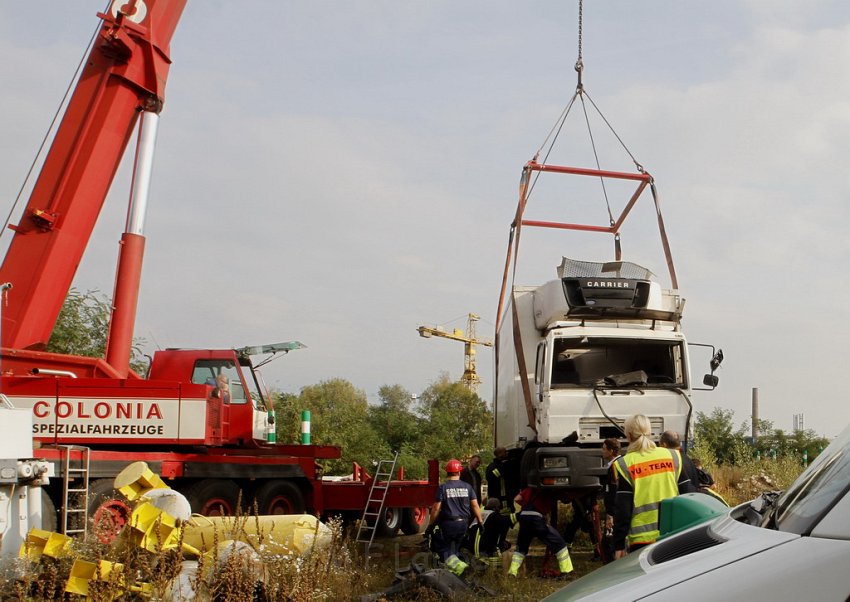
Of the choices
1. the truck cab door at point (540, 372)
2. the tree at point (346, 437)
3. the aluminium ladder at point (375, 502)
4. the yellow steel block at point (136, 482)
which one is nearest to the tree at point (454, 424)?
the tree at point (346, 437)

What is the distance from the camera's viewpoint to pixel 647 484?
6.18 m

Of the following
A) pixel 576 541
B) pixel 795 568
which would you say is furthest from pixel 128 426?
pixel 795 568

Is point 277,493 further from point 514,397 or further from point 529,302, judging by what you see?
point 529,302

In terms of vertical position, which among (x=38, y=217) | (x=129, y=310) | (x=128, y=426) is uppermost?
(x=38, y=217)

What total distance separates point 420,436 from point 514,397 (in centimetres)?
2439

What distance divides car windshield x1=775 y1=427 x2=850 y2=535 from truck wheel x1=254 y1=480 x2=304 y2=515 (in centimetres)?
983

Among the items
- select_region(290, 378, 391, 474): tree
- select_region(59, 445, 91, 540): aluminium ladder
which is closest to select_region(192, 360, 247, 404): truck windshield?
select_region(59, 445, 91, 540): aluminium ladder

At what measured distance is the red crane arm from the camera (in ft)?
33.9

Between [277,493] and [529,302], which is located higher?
[529,302]

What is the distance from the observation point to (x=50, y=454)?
9734 mm

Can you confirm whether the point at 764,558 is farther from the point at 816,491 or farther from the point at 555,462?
the point at 555,462

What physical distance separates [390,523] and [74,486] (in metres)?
5.63

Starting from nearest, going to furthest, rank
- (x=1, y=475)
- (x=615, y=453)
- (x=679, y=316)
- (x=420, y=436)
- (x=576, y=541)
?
(x=1, y=475) < (x=615, y=453) < (x=679, y=316) < (x=576, y=541) < (x=420, y=436)

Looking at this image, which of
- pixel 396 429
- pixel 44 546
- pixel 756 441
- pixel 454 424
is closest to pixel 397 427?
pixel 396 429
